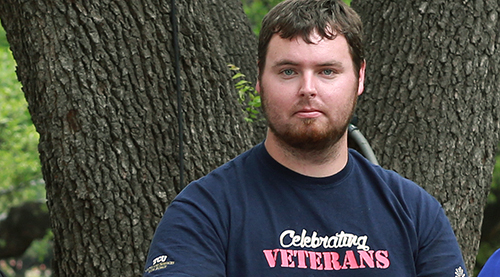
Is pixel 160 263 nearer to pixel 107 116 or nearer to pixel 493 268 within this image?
pixel 493 268

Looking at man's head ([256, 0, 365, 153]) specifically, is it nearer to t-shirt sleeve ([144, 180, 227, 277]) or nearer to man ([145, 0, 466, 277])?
man ([145, 0, 466, 277])

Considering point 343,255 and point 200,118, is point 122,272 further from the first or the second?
point 343,255

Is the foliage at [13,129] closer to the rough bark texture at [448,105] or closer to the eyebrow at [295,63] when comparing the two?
the rough bark texture at [448,105]

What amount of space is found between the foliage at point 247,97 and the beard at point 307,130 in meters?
1.66

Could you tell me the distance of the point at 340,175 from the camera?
220 centimetres

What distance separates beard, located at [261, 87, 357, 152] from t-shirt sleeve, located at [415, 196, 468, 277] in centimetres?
44

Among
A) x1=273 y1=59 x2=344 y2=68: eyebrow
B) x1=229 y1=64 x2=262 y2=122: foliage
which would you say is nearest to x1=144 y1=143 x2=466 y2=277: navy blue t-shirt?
x1=273 y1=59 x2=344 y2=68: eyebrow

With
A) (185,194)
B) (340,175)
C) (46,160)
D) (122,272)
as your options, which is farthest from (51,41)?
(340,175)

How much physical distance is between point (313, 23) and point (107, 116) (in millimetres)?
1565

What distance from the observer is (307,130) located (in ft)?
6.88

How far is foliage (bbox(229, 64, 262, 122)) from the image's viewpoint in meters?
3.85

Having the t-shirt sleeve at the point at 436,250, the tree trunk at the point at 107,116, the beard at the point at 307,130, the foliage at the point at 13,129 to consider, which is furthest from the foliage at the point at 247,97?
the foliage at the point at 13,129

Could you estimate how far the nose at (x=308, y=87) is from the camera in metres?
2.07

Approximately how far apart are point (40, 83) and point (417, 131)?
7.75ft
